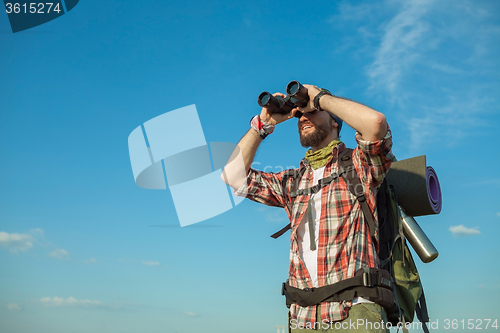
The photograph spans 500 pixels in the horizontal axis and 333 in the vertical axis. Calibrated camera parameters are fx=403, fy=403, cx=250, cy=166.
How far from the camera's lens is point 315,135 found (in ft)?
14.6

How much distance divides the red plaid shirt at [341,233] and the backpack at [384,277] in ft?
0.20

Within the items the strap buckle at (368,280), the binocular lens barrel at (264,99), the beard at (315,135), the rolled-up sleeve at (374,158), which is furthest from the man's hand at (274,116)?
the strap buckle at (368,280)

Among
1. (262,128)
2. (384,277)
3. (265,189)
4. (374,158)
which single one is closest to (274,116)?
(262,128)

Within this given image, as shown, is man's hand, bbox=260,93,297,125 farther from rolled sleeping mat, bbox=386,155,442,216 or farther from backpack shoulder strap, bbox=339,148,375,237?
rolled sleeping mat, bbox=386,155,442,216

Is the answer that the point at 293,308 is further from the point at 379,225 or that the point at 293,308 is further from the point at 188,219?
the point at 188,219

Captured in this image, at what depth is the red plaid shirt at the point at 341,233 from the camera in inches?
138

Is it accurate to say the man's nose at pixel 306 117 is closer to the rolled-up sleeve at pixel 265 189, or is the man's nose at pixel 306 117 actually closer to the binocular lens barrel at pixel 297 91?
the binocular lens barrel at pixel 297 91

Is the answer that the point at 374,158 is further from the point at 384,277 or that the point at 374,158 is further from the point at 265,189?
the point at 265,189

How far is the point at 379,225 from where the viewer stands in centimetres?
391

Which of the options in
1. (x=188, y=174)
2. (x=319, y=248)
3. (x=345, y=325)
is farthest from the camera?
(x=188, y=174)

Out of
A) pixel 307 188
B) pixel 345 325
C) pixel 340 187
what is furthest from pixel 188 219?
pixel 345 325

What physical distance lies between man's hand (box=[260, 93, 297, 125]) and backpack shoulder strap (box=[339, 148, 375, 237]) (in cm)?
86

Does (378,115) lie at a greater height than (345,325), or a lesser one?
greater

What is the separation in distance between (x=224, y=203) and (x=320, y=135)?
1514mm
